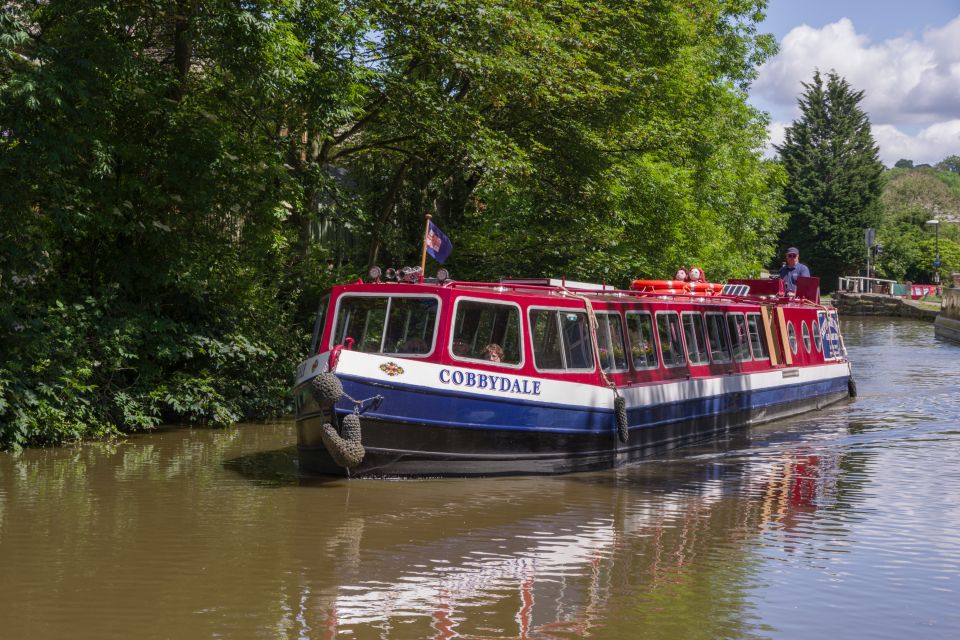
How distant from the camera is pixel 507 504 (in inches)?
496

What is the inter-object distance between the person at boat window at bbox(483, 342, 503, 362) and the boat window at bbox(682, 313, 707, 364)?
18.4 ft

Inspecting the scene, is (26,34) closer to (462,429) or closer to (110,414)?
(110,414)

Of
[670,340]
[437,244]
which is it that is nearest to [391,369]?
[437,244]

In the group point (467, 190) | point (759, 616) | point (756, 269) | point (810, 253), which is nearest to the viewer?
point (759, 616)

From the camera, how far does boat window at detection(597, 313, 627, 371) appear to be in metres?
16.0

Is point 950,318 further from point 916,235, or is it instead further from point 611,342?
point 916,235

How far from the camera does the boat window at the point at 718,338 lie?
19594mm

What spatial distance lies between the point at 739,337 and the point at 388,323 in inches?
359

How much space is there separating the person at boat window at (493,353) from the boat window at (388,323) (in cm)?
80

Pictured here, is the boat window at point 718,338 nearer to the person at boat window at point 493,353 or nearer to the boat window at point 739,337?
the boat window at point 739,337

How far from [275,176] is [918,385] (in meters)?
18.0

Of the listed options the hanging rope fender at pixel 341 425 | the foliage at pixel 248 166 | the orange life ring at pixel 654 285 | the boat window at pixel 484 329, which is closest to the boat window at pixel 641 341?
the orange life ring at pixel 654 285

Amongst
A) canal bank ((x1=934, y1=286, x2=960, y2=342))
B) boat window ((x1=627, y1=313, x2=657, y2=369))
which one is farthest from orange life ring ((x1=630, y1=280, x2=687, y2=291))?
canal bank ((x1=934, y1=286, x2=960, y2=342))

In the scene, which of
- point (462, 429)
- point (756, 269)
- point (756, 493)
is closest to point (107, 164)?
point (462, 429)
